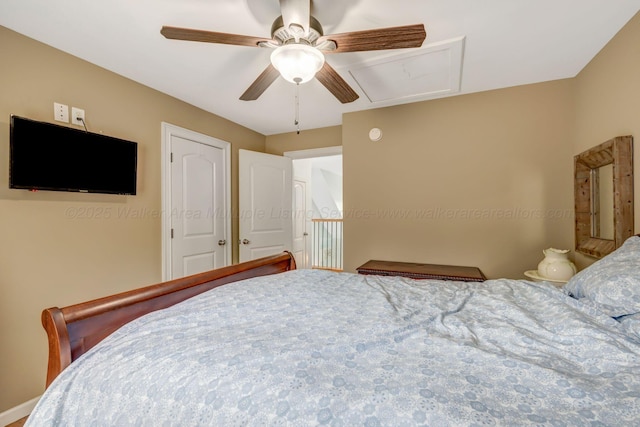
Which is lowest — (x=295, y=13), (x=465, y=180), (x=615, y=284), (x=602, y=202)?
(x=615, y=284)

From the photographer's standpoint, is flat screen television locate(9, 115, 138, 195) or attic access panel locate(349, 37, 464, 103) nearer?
flat screen television locate(9, 115, 138, 195)

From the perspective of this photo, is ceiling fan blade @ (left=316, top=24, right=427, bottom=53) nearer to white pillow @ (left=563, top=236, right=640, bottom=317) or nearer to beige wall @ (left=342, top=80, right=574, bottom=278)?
white pillow @ (left=563, top=236, right=640, bottom=317)

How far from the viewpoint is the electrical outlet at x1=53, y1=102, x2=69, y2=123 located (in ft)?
6.09

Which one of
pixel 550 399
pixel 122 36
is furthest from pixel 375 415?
pixel 122 36

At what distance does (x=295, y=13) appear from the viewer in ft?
4.26

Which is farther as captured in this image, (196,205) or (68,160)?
(196,205)

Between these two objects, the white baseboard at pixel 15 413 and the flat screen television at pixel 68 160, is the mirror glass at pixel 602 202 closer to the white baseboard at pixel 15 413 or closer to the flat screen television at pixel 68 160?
the flat screen television at pixel 68 160

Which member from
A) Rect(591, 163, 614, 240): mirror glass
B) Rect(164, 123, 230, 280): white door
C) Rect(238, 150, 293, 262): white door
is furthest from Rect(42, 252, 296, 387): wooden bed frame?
Rect(591, 163, 614, 240): mirror glass

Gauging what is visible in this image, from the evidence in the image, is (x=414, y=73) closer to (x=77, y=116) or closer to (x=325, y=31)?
(x=325, y=31)

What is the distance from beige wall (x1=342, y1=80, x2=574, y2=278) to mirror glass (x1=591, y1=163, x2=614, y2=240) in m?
0.29

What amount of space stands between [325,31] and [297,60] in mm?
495

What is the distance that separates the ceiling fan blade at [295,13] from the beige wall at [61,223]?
1690 millimetres

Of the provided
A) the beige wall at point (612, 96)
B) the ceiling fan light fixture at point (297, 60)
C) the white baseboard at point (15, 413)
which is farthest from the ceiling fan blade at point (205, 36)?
the white baseboard at point (15, 413)

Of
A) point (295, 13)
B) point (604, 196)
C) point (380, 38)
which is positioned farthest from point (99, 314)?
point (604, 196)
